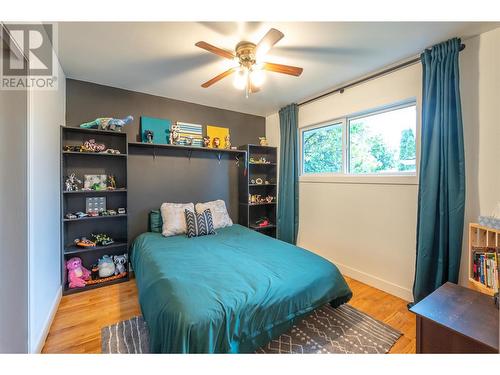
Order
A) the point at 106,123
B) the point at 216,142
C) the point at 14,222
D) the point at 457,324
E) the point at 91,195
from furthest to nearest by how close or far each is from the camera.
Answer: the point at 216,142 < the point at 91,195 < the point at 106,123 < the point at 14,222 < the point at 457,324

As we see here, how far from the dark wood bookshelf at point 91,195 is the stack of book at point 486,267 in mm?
3279

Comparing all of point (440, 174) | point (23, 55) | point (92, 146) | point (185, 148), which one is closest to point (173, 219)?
point (185, 148)

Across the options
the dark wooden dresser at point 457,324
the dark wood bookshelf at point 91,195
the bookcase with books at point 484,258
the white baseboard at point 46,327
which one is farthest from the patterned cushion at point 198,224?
the bookcase with books at point 484,258

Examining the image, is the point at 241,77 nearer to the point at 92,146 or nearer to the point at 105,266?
the point at 92,146

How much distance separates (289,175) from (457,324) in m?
2.54

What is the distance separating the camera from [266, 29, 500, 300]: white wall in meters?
1.73

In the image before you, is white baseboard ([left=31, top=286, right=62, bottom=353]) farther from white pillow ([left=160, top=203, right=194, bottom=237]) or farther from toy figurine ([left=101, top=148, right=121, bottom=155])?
toy figurine ([left=101, top=148, right=121, bottom=155])

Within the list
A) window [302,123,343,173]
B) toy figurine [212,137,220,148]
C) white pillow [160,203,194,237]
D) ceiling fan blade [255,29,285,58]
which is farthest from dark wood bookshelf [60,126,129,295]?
window [302,123,343,173]

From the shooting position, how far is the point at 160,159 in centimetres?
304

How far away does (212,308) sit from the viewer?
1272 mm

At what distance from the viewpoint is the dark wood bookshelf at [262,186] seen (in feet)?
11.8

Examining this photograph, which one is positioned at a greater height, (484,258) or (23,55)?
(23,55)
